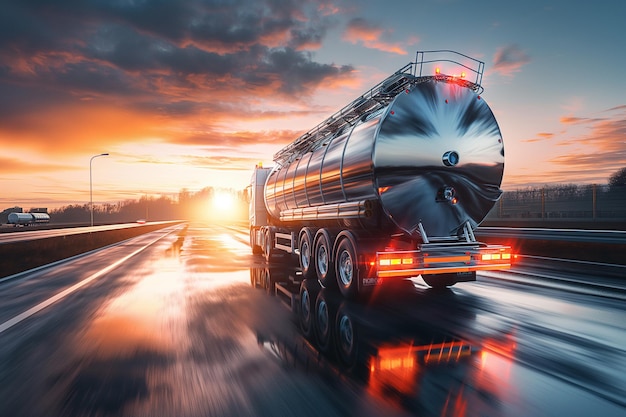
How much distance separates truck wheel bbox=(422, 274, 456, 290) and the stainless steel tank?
1.13 metres

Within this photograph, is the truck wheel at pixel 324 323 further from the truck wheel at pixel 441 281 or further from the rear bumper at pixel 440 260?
the truck wheel at pixel 441 281

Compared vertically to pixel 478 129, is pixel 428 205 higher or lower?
lower

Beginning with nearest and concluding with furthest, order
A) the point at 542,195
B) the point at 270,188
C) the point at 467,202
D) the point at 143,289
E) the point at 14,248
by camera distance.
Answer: the point at 467,202 < the point at 143,289 < the point at 270,188 < the point at 14,248 < the point at 542,195

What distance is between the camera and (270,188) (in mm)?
16172

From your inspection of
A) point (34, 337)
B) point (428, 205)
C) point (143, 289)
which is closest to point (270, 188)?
point (143, 289)

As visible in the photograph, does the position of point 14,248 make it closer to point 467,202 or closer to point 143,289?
point 143,289

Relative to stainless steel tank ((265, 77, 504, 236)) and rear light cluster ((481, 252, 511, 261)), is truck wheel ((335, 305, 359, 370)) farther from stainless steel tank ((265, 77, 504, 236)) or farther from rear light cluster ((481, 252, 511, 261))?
rear light cluster ((481, 252, 511, 261))

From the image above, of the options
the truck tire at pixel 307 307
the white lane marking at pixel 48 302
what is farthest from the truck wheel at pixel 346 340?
the white lane marking at pixel 48 302

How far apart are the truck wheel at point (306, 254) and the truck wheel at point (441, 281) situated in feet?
9.28

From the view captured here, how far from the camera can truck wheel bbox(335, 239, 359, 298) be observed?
8.41m

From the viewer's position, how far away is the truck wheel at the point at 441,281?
962 centimetres

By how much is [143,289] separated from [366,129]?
19.2ft

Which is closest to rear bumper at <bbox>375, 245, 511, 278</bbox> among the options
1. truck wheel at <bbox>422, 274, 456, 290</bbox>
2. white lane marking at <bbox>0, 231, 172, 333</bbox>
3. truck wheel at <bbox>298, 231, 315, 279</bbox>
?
truck wheel at <bbox>422, 274, 456, 290</bbox>

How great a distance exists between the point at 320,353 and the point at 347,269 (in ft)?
12.8
